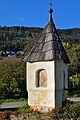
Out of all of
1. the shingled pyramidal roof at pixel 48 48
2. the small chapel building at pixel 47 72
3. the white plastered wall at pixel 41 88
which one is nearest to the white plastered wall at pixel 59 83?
the small chapel building at pixel 47 72

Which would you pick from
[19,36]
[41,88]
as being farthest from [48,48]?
[19,36]

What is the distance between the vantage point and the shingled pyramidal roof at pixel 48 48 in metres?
14.0

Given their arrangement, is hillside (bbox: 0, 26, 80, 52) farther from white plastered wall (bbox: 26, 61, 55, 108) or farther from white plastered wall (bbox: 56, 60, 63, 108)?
white plastered wall (bbox: 56, 60, 63, 108)

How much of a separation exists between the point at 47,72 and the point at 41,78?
43cm

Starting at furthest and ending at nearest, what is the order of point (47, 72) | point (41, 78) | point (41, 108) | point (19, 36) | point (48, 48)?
point (19, 36)
point (41, 78)
point (48, 48)
point (47, 72)
point (41, 108)

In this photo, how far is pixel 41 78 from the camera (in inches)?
567

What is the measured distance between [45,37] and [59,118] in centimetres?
477

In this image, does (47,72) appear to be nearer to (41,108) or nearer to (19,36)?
(41,108)

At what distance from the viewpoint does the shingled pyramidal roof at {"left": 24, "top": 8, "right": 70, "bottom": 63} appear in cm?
1405

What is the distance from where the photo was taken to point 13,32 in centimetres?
13288

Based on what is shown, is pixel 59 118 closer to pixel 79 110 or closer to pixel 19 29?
pixel 79 110

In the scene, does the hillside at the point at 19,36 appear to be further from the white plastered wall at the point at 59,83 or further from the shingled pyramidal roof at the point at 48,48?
the white plastered wall at the point at 59,83

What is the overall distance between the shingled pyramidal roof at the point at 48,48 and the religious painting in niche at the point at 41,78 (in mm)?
543

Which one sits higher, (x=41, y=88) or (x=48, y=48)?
Result: (x=48, y=48)
